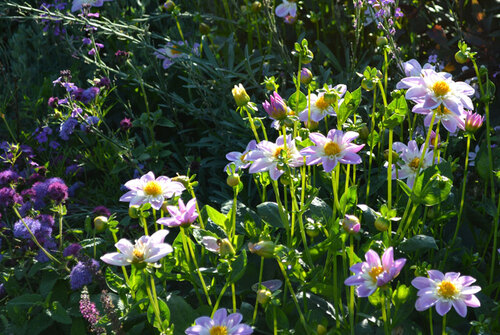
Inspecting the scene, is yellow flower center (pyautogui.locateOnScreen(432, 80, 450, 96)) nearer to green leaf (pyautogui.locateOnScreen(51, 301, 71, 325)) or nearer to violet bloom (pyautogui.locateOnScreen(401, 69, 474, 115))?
violet bloom (pyautogui.locateOnScreen(401, 69, 474, 115))

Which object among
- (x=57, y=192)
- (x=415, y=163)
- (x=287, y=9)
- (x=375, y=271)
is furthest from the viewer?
(x=287, y=9)

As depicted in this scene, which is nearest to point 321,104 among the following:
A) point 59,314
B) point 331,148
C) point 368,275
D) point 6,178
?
point 331,148

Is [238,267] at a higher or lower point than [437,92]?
lower

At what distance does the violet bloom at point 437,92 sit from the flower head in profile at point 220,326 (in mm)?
617

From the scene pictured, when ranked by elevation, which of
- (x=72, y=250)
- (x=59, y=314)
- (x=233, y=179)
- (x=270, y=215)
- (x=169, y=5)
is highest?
(x=169, y=5)

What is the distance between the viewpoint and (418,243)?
1.57m

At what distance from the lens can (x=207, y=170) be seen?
2717 mm

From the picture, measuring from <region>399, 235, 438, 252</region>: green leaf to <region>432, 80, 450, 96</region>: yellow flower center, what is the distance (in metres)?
0.37

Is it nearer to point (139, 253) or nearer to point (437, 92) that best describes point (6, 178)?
point (139, 253)

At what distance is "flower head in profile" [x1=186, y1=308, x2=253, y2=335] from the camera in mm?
1324

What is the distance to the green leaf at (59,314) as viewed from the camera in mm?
1729

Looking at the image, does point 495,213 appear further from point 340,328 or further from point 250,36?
point 250,36

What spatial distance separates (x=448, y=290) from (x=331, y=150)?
384 millimetres

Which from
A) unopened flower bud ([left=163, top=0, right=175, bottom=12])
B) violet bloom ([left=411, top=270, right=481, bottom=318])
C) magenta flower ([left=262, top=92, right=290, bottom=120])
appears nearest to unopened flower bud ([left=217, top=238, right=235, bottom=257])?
magenta flower ([left=262, top=92, right=290, bottom=120])
